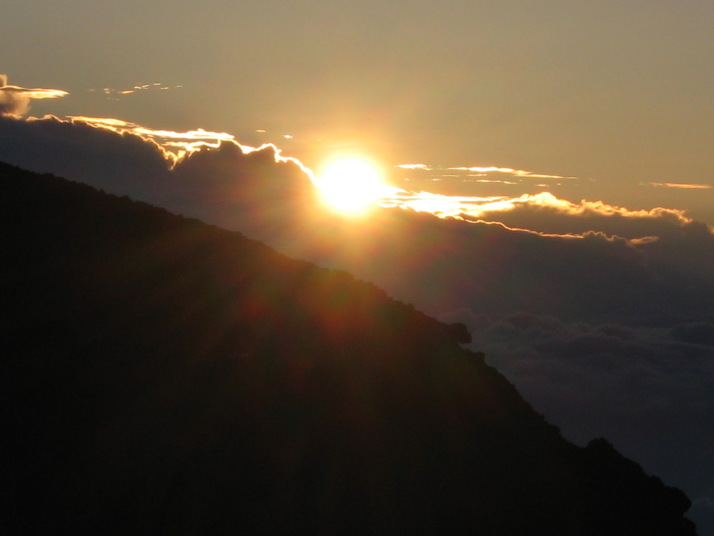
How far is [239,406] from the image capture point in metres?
28.9

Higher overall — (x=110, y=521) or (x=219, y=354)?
(x=219, y=354)

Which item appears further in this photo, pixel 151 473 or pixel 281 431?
pixel 281 431

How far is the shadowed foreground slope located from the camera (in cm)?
2534

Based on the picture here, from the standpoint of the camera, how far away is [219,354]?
30.9 m

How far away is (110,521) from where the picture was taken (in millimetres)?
23953

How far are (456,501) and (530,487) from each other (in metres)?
4.11

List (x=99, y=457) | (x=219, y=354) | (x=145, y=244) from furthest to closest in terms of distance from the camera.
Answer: (x=145, y=244) < (x=219, y=354) < (x=99, y=457)

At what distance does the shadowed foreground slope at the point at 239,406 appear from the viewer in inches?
998

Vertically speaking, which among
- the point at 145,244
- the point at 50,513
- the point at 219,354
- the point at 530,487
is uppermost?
the point at 145,244

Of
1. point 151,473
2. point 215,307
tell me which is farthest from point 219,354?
point 151,473

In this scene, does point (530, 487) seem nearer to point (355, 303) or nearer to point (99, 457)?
point (355, 303)

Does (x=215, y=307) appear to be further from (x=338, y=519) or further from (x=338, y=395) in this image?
(x=338, y=519)

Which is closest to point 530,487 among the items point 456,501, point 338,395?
point 456,501

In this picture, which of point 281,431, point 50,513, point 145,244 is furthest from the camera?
point 145,244
